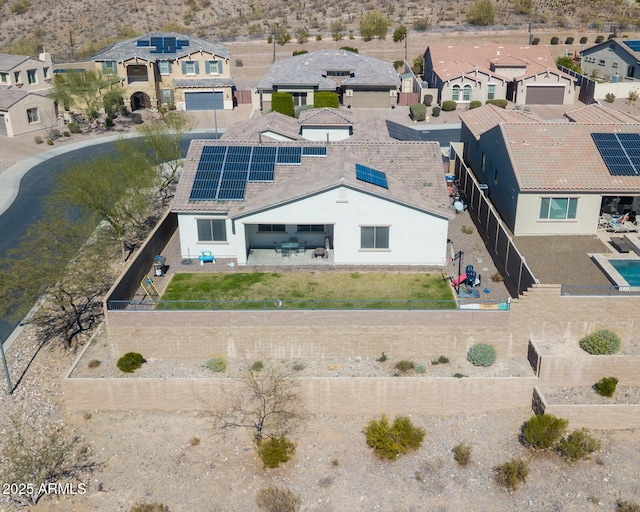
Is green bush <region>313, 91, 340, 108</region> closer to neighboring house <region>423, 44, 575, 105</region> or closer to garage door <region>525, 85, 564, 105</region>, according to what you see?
neighboring house <region>423, 44, 575, 105</region>

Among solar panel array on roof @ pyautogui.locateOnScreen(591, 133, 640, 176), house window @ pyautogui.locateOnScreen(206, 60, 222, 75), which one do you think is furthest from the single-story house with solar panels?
house window @ pyautogui.locateOnScreen(206, 60, 222, 75)

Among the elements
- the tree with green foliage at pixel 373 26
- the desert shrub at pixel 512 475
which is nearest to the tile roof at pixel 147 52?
the tree with green foliage at pixel 373 26

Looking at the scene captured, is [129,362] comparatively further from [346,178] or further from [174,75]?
[174,75]

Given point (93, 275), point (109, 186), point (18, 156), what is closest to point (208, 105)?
point (18, 156)

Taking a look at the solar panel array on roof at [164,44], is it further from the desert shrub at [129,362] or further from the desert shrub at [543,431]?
the desert shrub at [543,431]

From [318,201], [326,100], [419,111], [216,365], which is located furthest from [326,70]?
[216,365]

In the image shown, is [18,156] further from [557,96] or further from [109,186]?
[557,96]
